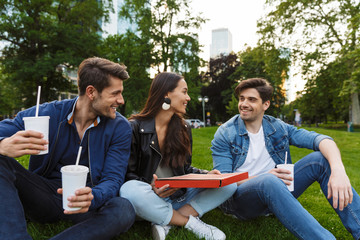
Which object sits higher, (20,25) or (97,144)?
(20,25)

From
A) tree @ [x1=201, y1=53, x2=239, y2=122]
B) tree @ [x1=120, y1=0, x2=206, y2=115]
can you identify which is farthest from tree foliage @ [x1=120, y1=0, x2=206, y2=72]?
tree @ [x1=201, y1=53, x2=239, y2=122]

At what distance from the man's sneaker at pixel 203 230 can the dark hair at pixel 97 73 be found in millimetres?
1509

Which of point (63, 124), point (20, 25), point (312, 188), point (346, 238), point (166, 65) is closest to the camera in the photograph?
point (63, 124)

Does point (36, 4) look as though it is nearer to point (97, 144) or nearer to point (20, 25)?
point (20, 25)

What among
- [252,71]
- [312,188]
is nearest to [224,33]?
[252,71]

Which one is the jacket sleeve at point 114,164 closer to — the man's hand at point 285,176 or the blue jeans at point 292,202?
the blue jeans at point 292,202

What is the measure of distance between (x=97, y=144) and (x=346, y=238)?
2750 mm

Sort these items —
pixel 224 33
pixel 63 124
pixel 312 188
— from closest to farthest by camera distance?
pixel 63 124
pixel 312 188
pixel 224 33

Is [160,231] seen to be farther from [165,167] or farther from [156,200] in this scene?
[165,167]

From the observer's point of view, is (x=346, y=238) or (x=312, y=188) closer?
(x=346, y=238)

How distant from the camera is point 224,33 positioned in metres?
110

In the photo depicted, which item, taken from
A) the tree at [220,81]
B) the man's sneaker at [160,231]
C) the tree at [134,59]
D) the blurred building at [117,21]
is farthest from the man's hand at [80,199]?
the tree at [220,81]

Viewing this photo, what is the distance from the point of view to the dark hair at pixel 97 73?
2725 mm

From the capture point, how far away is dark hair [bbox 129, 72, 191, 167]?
10.3ft
